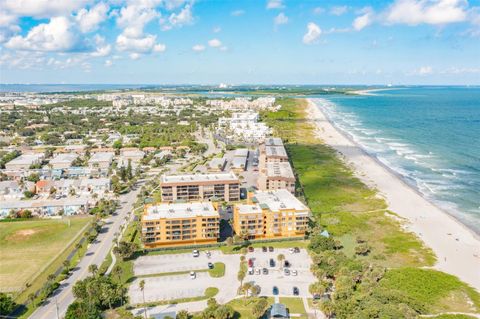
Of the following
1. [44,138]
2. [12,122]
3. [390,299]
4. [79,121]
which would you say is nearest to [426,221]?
[390,299]

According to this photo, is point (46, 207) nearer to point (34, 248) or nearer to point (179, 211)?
point (34, 248)

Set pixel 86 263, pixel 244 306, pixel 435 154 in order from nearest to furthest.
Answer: pixel 244 306, pixel 86 263, pixel 435 154

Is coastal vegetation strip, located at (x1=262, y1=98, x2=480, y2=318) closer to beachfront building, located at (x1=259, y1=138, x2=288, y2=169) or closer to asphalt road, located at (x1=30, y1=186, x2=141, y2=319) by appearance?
beachfront building, located at (x1=259, y1=138, x2=288, y2=169)

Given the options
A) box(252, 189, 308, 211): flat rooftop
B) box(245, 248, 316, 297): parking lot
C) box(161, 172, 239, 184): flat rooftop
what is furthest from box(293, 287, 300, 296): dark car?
box(161, 172, 239, 184): flat rooftop

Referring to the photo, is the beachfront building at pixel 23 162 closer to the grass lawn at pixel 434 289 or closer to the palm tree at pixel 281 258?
the palm tree at pixel 281 258

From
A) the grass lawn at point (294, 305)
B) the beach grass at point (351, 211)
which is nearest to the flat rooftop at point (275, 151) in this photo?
the beach grass at point (351, 211)

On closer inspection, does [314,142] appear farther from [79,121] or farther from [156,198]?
[79,121]

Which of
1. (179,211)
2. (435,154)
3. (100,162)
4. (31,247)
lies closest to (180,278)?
(179,211)
